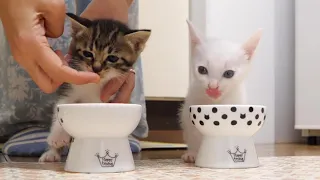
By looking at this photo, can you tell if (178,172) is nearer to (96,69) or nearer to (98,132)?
(98,132)

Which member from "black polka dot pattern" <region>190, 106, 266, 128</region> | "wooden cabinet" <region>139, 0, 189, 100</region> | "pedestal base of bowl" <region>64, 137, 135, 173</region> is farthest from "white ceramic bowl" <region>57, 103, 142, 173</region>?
"wooden cabinet" <region>139, 0, 189, 100</region>

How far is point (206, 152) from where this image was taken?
94cm

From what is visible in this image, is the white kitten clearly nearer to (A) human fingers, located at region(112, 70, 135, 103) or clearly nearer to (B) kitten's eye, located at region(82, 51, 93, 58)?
(A) human fingers, located at region(112, 70, 135, 103)

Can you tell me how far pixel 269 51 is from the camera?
1.97 m

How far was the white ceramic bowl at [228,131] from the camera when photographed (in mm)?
892

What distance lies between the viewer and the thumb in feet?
2.92

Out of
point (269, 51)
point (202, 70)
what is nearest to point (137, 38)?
point (202, 70)

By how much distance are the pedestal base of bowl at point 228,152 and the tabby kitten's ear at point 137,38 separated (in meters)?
0.32

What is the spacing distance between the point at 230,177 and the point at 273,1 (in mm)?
1303

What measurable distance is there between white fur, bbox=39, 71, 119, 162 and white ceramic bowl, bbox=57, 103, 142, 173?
27 cm

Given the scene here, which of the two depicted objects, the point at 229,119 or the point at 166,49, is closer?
the point at 229,119

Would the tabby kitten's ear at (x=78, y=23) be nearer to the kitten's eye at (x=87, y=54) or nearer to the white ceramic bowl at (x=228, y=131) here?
the kitten's eye at (x=87, y=54)

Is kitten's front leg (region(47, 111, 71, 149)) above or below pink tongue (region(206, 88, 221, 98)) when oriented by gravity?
below

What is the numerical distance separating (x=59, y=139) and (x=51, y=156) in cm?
5
